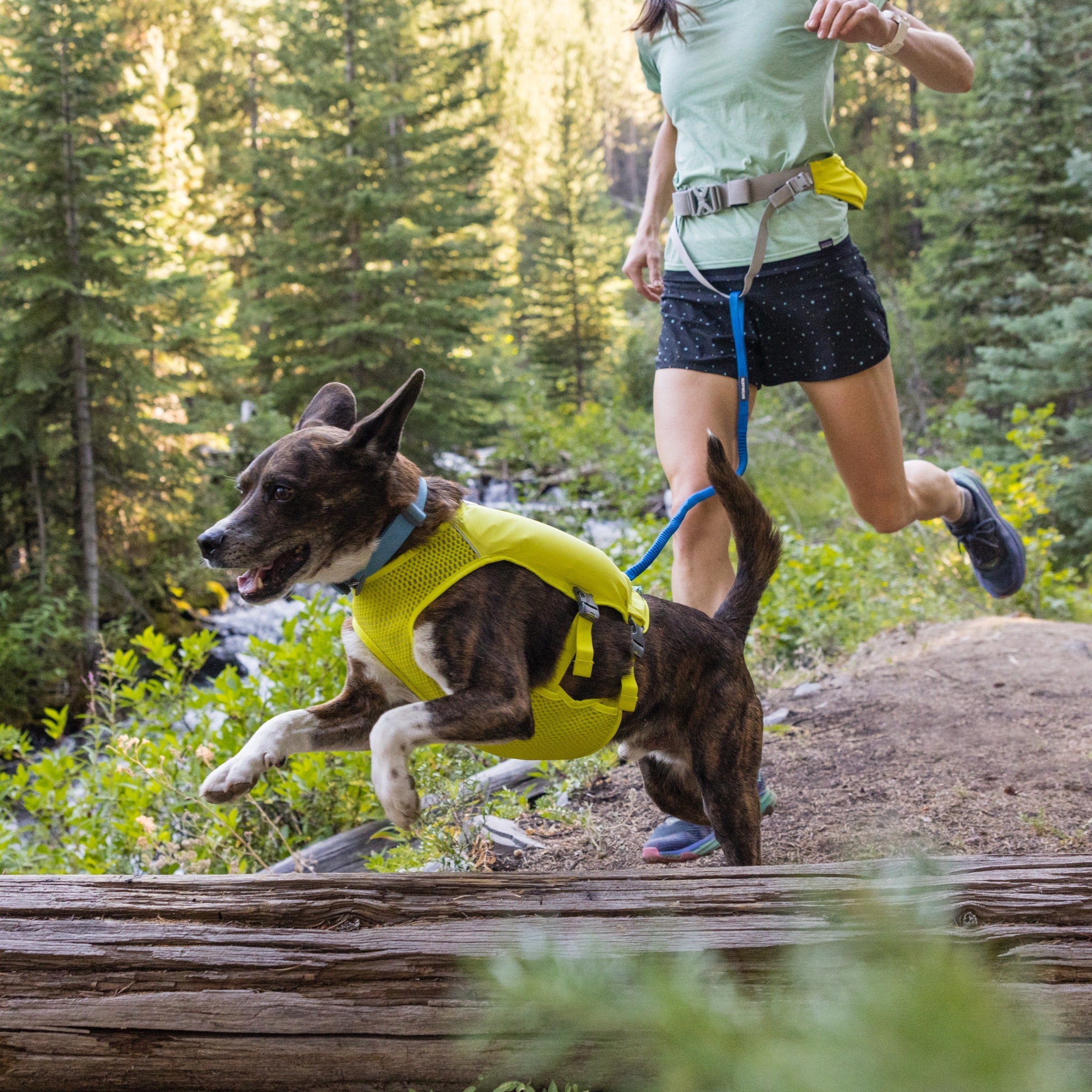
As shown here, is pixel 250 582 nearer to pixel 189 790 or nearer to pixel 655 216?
pixel 189 790

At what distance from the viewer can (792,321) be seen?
125 inches

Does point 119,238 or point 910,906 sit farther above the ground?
point 119,238

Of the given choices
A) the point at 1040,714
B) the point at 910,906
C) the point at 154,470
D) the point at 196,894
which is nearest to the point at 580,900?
the point at 196,894

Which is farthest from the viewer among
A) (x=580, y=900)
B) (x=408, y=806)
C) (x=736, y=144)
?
(x=736, y=144)

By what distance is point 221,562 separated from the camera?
244 cm

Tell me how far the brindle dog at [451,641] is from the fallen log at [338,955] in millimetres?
487

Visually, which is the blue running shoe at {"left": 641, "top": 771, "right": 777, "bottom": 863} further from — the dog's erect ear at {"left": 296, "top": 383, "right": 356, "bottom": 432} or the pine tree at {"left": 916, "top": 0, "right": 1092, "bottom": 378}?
the pine tree at {"left": 916, "top": 0, "right": 1092, "bottom": 378}

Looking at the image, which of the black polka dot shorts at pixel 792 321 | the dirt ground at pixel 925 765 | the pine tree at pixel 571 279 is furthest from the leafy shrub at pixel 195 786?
the pine tree at pixel 571 279

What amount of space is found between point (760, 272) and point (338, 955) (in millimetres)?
2428

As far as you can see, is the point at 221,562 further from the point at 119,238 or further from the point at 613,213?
the point at 613,213

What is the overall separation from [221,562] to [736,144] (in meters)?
2.15

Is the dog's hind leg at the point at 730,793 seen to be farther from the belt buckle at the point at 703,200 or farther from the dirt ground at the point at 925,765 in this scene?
the belt buckle at the point at 703,200

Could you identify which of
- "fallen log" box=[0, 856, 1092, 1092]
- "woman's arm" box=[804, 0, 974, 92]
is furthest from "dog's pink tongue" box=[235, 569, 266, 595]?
"woman's arm" box=[804, 0, 974, 92]

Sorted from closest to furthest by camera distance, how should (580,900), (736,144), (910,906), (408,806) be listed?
(910,906) < (580,900) < (408,806) < (736,144)
